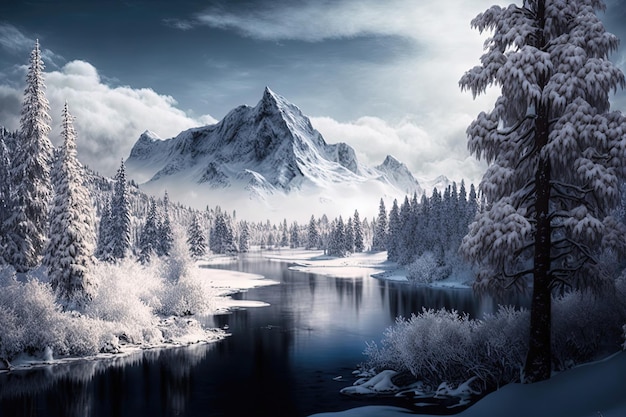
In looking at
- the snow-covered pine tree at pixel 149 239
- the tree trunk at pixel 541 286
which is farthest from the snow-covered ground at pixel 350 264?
the tree trunk at pixel 541 286

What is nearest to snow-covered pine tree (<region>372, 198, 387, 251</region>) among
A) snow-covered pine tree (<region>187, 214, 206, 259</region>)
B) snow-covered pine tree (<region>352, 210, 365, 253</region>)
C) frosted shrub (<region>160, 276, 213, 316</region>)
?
snow-covered pine tree (<region>352, 210, 365, 253</region>)

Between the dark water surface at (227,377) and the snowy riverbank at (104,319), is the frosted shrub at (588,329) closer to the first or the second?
the dark water surface at (227,377)

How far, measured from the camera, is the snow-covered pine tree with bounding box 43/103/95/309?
32969mm

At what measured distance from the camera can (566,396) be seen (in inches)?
516

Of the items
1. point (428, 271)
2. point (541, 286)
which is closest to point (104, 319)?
point (541, 286)

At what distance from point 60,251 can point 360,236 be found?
131m

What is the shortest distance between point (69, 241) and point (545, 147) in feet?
99.8

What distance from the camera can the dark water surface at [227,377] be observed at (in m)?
20.4

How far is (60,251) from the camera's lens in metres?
33.0

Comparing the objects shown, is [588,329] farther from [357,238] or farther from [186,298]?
[357,238]

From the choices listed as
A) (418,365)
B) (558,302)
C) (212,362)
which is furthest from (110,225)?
(558,302)

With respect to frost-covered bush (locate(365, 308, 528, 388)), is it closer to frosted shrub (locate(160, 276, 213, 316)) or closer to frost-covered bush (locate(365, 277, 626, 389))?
frost-covered bush (locate(365, 277, 626, 389))

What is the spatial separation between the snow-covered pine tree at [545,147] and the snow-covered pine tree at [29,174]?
109 feet

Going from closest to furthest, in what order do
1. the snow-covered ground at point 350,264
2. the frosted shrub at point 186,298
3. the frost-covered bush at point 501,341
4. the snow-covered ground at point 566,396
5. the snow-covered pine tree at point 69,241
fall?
the snow-covered ground at point 566,396 → the frost-covered bush at point 501,341 → the snow-covered pine tree at point 69,241 → the frosted shrub at point 186,298 → the snow-covered ground at point 350,264
